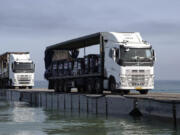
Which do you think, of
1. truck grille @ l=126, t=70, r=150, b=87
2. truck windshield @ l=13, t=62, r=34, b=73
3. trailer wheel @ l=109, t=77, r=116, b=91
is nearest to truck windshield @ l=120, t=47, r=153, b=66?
truck grille @ l=126, t=70, r=150, b=87

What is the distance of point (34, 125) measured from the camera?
25406mm

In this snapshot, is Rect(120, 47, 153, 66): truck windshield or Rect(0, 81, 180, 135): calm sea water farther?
Rect(120, 47, 153, 66): truck windshield

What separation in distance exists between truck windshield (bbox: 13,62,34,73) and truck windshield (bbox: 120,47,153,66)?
2565 centimetres

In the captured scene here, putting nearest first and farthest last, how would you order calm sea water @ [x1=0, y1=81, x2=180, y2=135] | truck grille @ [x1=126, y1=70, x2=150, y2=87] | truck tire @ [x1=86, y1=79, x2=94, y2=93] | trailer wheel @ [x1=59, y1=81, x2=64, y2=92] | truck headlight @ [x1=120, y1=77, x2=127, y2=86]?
calm sea water @ [x1=0, y1=81, x2=180, y2=135] → truck headlight @ [x1=120, y1=77, x2=127, y2=86] → truck grille @ [x1=126, y1=70, x2=150, y2=87] → truck tire @ [x1=86, y1=79, x2=94, y2=93] → trailer wheel @ [x1=59, y1=81, x2=64, y2=92]

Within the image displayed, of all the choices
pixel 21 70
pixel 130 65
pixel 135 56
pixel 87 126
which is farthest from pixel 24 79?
pixel 87 126

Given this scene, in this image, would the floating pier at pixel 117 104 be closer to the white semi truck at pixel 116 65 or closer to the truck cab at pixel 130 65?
the truck cab at pixel 130 65

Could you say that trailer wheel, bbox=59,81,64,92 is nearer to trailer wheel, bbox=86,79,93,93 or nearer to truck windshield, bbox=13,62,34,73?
trailer wheel, bbox=86,79,93,93

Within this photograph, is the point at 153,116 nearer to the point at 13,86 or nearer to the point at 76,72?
the point at 76,72

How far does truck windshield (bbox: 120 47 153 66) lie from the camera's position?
29.4m

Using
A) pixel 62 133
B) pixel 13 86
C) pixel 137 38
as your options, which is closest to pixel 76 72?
pixel 137 38

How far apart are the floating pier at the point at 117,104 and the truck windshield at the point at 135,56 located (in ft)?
6.74

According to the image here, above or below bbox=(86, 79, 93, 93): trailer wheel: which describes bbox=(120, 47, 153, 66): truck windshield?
above

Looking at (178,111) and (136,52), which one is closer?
(178,111)

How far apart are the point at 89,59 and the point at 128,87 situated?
16.5 ft
